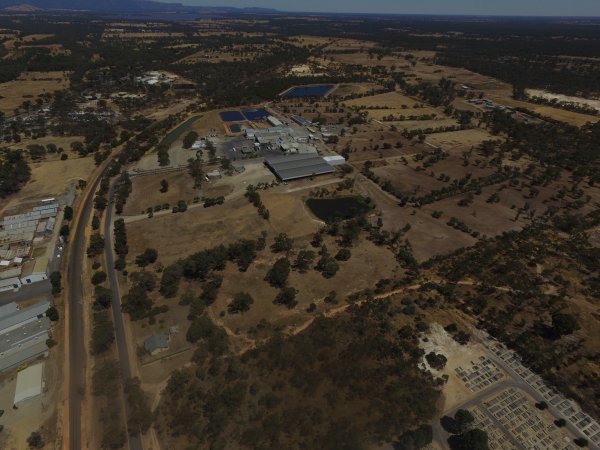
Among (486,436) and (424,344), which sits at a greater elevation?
(486,436)

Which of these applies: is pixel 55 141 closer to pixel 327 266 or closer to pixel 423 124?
pixel 327 266

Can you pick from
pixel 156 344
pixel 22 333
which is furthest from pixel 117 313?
pixel 22 333

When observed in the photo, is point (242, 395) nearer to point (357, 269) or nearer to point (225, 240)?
point (357, 269)

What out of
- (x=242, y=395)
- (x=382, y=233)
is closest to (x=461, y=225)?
(x=382, y=233)

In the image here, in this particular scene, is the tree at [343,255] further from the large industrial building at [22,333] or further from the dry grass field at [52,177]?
the dry grass field at [52,177]

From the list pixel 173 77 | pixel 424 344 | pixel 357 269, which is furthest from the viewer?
pixel 173 77

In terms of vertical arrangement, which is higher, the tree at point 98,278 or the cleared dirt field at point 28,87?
the tree at point 98,278

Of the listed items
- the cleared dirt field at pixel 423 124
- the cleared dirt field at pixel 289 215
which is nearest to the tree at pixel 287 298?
the cleared dirt field at pixel 289 215
